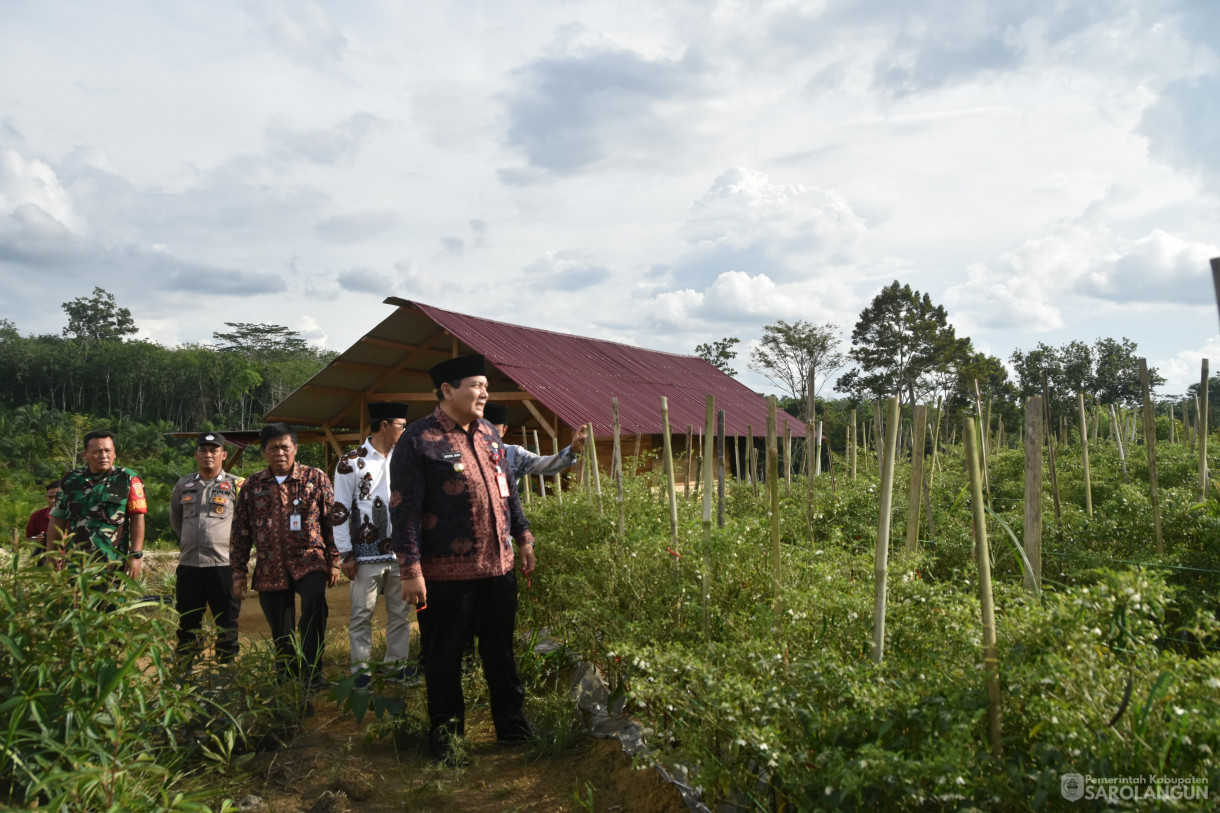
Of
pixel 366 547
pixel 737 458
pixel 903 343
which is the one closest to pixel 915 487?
pixel 366 547

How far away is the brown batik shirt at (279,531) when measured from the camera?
3.96m

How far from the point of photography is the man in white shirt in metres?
4.18

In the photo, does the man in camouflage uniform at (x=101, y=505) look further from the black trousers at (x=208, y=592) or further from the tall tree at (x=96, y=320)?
the tall tree at (x=96, y=320)

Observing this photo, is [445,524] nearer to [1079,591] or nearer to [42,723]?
[42,723]

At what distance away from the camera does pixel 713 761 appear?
85.9 inches

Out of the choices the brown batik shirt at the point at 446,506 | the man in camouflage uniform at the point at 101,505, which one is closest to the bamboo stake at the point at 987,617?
the brown batik shirt at the point at 446,506

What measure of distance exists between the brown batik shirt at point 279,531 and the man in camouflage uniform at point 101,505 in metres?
0.57

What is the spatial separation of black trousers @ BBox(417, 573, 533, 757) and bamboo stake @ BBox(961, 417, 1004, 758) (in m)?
1.93

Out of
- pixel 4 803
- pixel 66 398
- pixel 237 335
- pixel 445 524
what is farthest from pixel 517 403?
pixel 237 335

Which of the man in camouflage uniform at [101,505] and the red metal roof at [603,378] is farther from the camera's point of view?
the red metal roof at [603,378]

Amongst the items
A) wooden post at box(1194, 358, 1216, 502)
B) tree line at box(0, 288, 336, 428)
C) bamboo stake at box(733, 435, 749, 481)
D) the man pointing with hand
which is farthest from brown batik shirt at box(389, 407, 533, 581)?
tree line at box(0, 288, 336, 428)

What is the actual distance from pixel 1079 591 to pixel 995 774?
520 mm

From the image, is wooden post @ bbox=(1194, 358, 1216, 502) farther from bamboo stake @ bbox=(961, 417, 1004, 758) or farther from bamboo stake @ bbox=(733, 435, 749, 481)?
bamboo stake @ bbox=(733, 435, 749, 481)

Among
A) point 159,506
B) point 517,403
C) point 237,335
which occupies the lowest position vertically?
point 159,506
